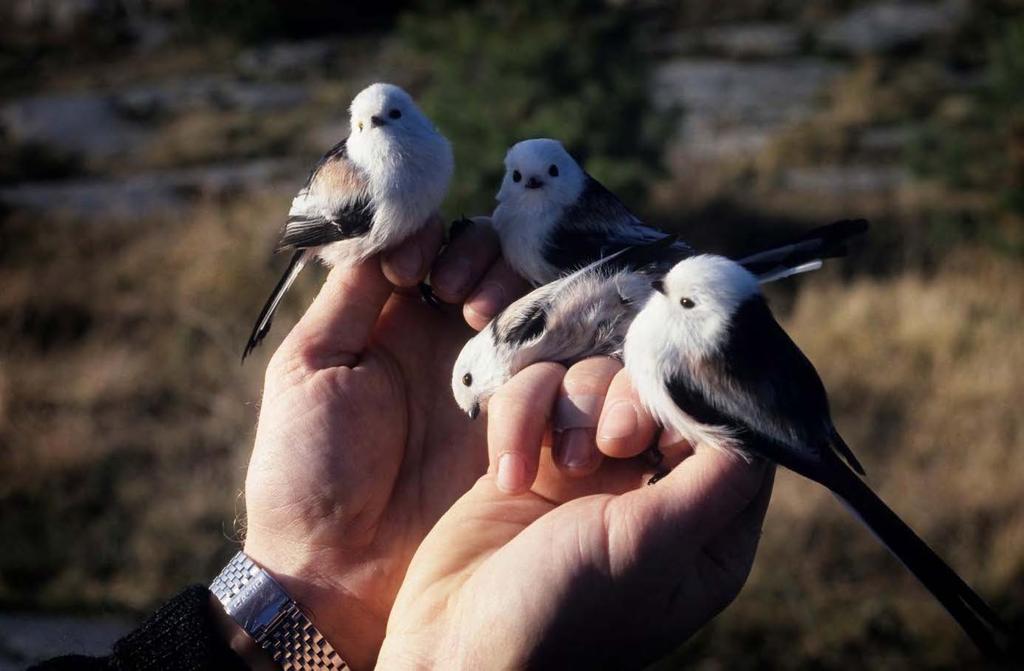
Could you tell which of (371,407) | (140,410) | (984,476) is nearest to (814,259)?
(371,407)

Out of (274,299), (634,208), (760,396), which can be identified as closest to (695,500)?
(760,396)

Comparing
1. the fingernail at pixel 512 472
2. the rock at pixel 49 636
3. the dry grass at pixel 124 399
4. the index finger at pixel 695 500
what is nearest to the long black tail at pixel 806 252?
the index finger at pixel 695 500

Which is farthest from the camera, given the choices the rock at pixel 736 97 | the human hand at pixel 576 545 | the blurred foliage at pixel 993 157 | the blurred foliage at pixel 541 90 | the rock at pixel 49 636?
the rock at pixel 736 97

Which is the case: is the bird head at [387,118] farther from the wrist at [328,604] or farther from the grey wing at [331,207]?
the wrist at [328,604]

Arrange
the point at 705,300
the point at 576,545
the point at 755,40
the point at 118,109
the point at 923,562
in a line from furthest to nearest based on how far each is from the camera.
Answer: the point at 755,40 → the point at 118,109 → the point at 705,300 → the point at 923,562 → the point at 576,545

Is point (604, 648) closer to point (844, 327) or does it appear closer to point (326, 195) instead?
point (326, 195)

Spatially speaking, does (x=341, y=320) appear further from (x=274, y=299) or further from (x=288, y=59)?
(x=288, y=59)
